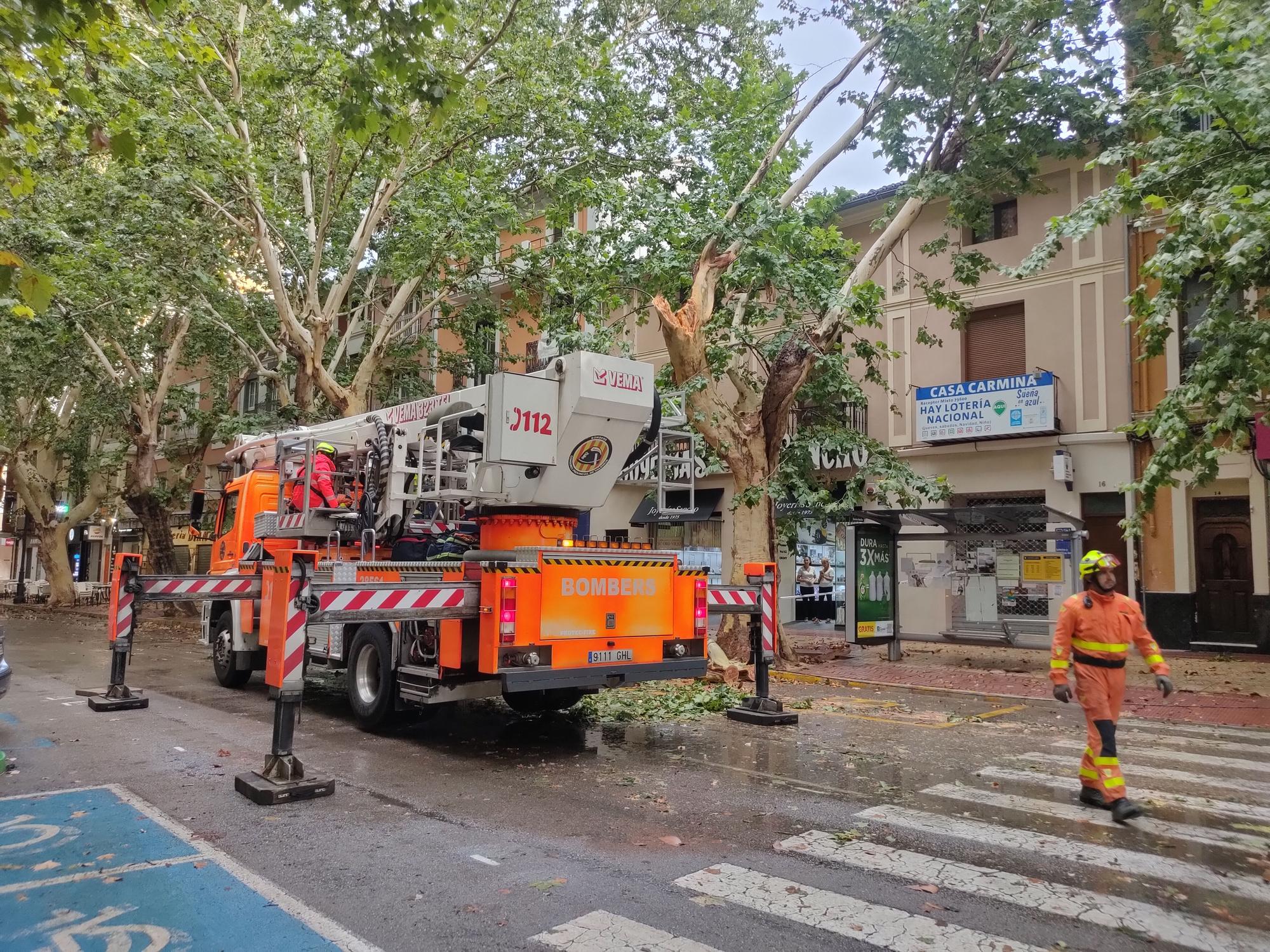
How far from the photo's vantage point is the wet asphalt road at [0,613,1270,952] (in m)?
4.27

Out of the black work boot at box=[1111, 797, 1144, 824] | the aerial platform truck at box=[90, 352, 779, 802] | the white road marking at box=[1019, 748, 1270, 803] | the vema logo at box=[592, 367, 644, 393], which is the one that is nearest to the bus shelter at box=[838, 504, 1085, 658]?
the aerial platform truck at box=[90, 352, 779, 802]

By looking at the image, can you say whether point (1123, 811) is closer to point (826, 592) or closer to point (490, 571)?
point (490, 571)

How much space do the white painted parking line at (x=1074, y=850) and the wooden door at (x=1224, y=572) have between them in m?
13.3

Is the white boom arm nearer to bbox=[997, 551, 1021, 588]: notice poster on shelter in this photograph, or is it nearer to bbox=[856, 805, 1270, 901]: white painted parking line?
bbox=[856, 805, 1270, 901]: white painted parking line

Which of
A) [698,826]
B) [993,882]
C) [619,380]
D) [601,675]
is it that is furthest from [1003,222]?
[993,882]

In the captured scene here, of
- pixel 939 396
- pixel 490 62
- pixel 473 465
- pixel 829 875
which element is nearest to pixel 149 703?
pixel 473 465

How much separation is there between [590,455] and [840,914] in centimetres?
513

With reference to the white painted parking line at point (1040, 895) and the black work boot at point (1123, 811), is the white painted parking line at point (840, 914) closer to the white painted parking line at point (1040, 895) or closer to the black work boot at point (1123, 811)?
the white painted parking line at point (1040, 895)

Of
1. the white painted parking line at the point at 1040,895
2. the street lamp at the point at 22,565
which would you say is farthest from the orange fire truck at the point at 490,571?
the street lamp at the point at 22,565

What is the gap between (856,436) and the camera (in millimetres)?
Answer: 15211

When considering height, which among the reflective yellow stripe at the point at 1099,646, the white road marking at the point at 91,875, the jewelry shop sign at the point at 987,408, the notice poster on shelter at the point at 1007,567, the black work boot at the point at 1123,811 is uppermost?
the jewelry shop sign at the point at 987,408

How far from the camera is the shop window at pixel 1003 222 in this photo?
19.3 metres

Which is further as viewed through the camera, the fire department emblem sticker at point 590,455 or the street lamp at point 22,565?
the street lamp at point 22,565

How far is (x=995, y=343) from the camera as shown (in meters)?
19.5
